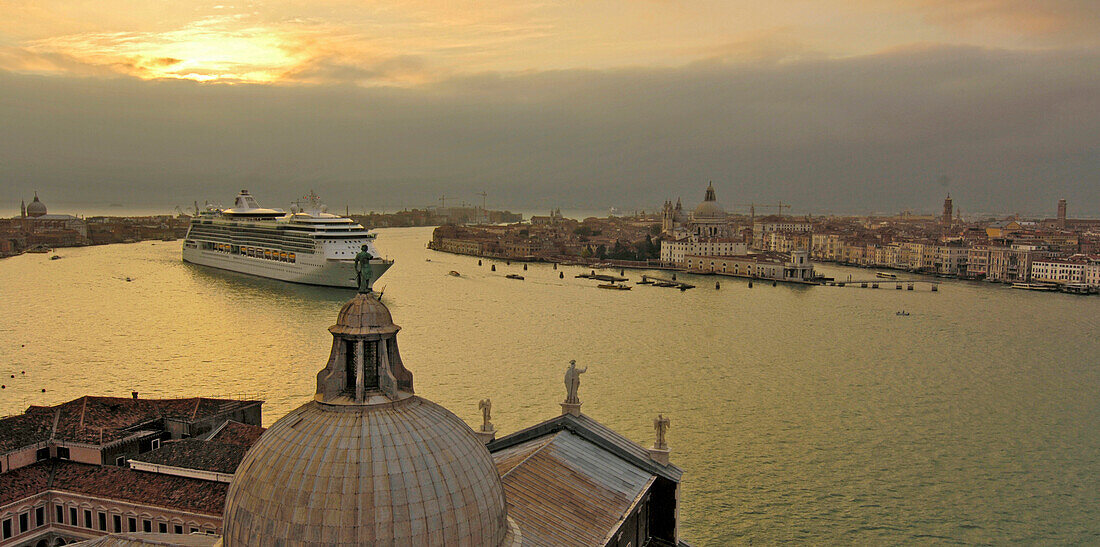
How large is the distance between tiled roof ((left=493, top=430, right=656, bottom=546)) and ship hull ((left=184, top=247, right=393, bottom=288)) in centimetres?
1935

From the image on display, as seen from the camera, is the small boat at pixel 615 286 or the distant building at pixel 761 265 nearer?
the small boat at pixel 615 286

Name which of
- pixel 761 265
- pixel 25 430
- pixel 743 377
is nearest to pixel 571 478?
pixel 25 430

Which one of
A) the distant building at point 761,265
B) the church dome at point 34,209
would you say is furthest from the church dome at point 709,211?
the church dome at point 34,209

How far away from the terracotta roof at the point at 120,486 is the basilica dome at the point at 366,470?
13.8ft

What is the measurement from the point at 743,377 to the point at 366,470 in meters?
13.3

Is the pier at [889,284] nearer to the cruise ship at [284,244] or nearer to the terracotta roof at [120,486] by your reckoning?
the cruise ship at [284,244]

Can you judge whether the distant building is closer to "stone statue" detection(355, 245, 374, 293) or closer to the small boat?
the small boat

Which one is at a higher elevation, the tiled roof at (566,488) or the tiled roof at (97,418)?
the tiled roof at (566,488)

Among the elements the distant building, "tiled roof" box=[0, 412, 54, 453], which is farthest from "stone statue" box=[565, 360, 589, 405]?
the distant building

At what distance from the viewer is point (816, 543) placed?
7.47 meters

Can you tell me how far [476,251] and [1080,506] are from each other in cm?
4816

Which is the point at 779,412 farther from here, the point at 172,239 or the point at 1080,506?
the point at 172,239

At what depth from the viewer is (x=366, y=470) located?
2.63 metres

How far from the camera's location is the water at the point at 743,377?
870cm
